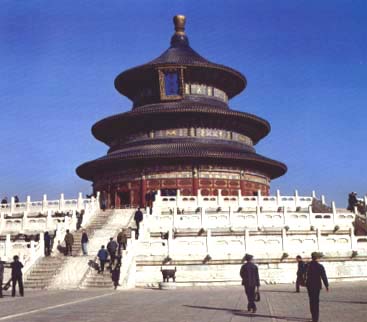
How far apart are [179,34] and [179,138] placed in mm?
15487

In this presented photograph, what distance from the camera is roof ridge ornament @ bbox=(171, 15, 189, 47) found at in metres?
52.7

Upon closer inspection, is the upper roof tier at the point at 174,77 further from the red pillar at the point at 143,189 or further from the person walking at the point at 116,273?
the person walking at the point at 116,273

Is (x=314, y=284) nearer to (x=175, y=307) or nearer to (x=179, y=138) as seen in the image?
(x=175, y=307)

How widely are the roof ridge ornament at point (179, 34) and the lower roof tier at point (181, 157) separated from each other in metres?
14.7

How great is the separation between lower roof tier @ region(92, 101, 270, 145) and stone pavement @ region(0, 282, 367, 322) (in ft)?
86.5

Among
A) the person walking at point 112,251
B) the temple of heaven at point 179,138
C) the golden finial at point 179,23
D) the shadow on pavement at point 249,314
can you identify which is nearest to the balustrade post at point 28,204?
the temple of heaven at point 179,138

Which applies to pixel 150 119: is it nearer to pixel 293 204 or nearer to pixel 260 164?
pixel 260 164

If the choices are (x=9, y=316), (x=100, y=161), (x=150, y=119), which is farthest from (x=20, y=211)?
(x=9, y=316)

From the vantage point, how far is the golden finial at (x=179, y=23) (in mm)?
54062

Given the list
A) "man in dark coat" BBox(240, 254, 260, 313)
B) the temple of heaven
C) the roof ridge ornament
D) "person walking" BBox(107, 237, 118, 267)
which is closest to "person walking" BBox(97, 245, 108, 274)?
"person walking" BBox(107, 237, 118, 267)

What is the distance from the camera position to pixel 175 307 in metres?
12.9

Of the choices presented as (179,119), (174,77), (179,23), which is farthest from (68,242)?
→ (179,23)

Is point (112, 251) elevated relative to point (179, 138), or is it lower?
lower

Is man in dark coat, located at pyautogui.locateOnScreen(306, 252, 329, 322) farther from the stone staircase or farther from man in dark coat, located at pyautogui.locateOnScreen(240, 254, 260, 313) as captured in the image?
the stone staircase
